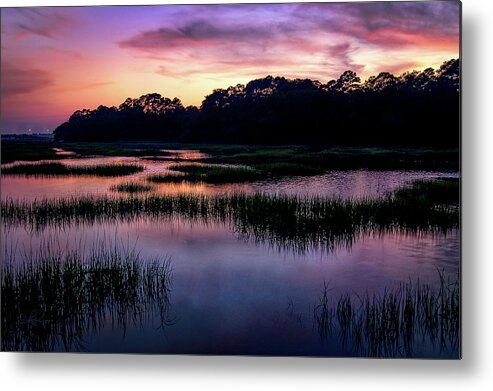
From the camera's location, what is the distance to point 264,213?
154 inches

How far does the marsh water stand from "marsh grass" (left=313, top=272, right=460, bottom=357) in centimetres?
4

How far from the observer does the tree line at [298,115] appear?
3.74 m

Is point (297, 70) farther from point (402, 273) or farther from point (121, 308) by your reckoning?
point (121, 308)

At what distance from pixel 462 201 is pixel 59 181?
250cm

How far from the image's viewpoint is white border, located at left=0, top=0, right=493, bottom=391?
357 cm

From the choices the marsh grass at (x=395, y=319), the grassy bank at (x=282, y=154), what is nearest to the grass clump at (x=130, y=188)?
the grassy bank at (x=282, y=154)

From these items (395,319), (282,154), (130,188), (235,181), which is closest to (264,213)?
(235,181)

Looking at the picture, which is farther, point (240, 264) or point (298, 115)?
point (298, 115)

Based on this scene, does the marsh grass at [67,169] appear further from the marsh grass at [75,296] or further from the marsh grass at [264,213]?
the marsh grass at [75,296]

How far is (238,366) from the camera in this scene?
3691 mm

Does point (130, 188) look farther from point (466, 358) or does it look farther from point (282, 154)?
point (466, 358)

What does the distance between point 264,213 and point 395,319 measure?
1027 millimetres

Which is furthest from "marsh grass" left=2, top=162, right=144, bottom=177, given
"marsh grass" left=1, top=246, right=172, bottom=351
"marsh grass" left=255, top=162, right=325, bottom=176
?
"marsh grass" left=255, top=162, right=325, bottom=176

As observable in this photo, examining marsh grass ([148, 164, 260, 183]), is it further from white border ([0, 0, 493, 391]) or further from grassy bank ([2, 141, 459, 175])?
white border ([0, 0, 493, 391])
